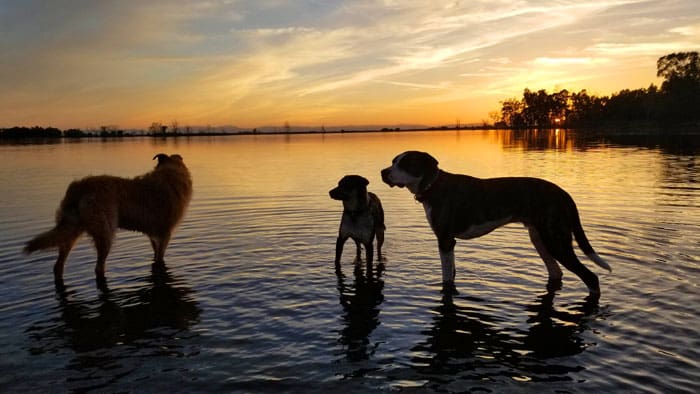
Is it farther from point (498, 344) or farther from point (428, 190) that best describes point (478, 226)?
point (498, 344)

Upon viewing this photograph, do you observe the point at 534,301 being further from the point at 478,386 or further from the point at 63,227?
the point at 63,227

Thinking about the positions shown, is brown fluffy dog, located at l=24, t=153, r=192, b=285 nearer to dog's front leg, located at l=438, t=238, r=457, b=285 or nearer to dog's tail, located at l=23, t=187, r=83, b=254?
dog's tail, located at l=23, t=187, r=83, b=254

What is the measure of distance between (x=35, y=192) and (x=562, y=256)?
820 inches

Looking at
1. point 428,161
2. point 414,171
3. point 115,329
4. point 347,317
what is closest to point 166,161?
point 115,329

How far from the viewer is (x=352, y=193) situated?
31.3 ft

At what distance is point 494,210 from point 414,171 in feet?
4.60

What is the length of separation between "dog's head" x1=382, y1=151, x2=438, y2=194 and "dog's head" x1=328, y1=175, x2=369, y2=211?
52.1 inches

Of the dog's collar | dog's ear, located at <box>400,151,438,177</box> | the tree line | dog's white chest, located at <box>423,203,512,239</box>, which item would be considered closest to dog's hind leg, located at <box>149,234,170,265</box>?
dog's ear, located at <box>400,151,438,177</box>

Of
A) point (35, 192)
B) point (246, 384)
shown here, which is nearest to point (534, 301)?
point (246, 384)

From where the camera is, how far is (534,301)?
730 cm

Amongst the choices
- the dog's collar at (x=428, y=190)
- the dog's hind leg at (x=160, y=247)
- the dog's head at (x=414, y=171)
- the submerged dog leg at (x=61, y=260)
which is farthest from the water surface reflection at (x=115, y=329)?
the dog's collar at (x=428, y=190)

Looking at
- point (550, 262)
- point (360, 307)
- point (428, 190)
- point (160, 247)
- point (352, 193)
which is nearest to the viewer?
point (360, 307)

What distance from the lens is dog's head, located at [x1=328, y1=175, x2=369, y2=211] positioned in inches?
376

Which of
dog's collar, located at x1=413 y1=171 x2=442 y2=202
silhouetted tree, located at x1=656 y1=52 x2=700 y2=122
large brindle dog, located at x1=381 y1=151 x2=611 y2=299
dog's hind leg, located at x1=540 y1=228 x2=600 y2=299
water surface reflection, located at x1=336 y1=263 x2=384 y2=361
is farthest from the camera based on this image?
silhouetted tree, located at x1=656 y1=52 x2=700 y2=122
